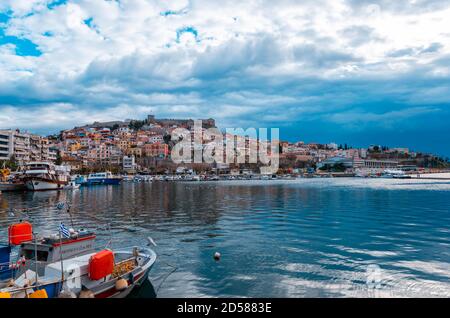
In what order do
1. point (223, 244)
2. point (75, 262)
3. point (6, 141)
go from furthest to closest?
point (6, 141)
point (223, 244)
point (75, 262)

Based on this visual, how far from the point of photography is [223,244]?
1584 cm

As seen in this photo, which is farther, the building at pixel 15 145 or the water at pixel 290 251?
the building at pixel 15 145

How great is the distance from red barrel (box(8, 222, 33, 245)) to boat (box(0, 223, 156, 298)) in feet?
0.09

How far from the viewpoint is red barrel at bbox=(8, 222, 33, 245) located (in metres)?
11.1

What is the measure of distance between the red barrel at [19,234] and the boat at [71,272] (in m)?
0.03

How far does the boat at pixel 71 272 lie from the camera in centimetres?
808

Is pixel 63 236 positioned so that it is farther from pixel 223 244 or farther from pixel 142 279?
pixel 223 244

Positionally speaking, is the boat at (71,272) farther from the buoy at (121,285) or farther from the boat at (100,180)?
the boat at (100,180)

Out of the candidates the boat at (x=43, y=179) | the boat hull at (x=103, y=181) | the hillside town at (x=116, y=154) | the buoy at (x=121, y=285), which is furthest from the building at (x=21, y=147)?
the buoy at (x=121, y=285)

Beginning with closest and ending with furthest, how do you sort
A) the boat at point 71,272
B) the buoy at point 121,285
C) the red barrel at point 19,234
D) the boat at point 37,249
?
1. the boat at point 71,272
2. the buoy at point 121,285
3. the boat at point 37,249
4. the red barrel at point 19,234

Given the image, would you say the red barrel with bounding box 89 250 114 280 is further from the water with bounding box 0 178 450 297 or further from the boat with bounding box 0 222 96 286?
the water with bounding box 0 178 450 297

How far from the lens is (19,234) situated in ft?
37.1
